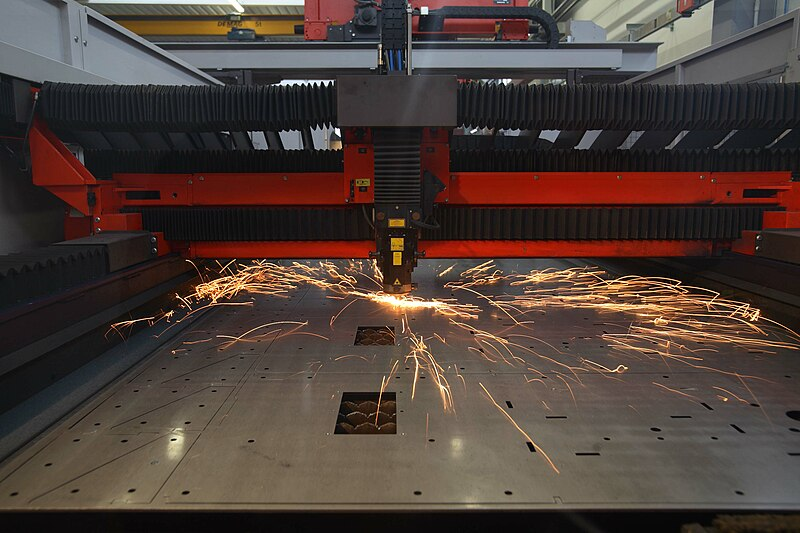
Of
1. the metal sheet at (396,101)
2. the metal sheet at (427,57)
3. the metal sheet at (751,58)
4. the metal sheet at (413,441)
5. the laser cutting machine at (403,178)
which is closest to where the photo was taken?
the metal sheet at (413,441)

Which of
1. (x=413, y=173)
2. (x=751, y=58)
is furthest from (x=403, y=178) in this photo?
(x=751, y=58)

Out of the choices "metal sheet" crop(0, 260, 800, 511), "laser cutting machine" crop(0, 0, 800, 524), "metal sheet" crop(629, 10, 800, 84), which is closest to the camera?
"metal sheet" crop(0, 260, 800, 511)

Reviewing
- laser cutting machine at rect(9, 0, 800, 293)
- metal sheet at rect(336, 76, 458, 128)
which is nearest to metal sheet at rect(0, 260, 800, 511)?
laser cutting machine at rect(9, 0, 800, 293)

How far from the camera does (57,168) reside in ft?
8.73

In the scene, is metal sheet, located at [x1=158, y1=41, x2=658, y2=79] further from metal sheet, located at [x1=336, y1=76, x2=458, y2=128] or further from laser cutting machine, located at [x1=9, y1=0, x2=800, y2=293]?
metal sheet, located at [x1=336, y1=76, x2=458, y2=128]

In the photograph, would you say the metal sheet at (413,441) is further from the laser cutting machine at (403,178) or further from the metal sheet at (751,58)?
the metal sheet at (751,58)

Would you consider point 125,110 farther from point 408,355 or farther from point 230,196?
point 408,355

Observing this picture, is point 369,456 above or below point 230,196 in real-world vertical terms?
below

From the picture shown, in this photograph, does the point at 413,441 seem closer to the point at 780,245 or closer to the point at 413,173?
the point at 413,173

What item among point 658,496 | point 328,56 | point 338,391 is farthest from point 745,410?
point 328,56

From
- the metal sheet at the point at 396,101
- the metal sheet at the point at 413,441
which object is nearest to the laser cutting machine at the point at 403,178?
the metal sheet at the point at 396,101

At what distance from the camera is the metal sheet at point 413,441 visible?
128 centimetres

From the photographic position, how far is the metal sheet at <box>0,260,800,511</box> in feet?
4.19

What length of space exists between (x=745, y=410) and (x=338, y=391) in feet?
4.63
